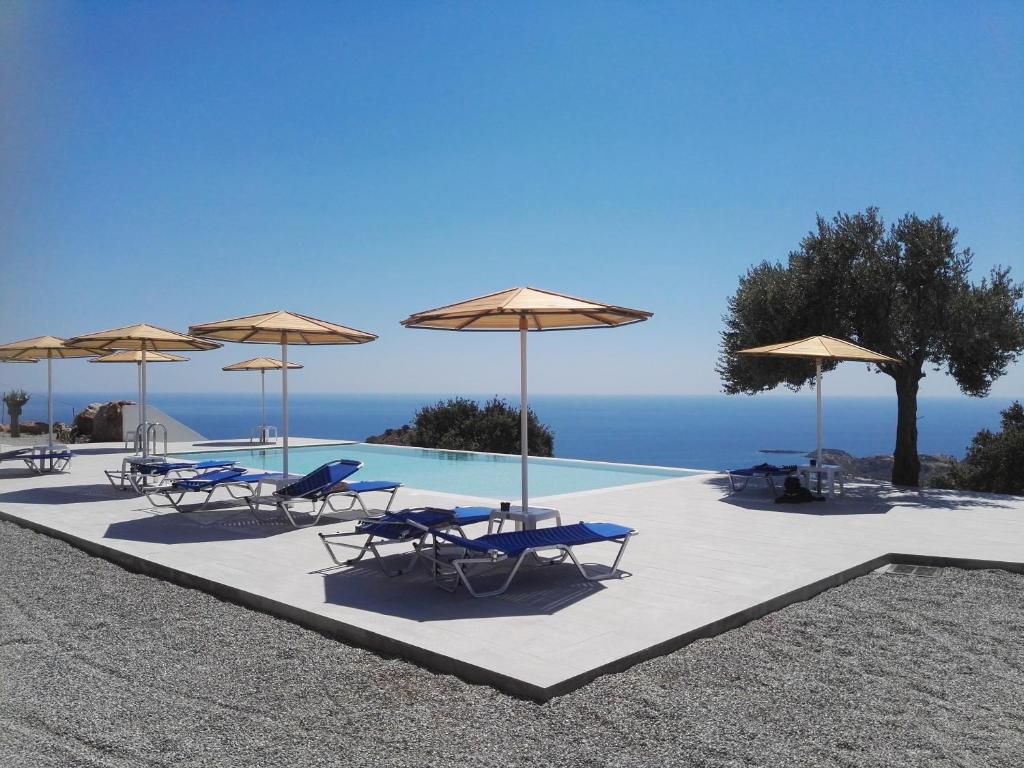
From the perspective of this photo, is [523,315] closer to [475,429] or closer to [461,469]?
[461,469]

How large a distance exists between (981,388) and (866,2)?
6735 mm

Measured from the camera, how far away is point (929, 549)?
6.94 metres

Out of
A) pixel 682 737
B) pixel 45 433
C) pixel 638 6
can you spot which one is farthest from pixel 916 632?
pixel 45 433

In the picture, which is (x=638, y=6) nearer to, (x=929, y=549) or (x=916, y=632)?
(x=929, y=549)

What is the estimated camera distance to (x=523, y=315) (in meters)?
6.82

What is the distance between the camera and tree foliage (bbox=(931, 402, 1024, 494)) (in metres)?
17.9

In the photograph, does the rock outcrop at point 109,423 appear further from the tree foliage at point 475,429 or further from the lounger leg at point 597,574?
the lounger leg at point 597,574

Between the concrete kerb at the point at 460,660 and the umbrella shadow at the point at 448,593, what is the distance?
1.19ft

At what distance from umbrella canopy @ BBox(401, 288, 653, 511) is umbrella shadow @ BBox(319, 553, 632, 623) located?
0.91 m

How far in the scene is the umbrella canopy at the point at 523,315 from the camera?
6230 mm

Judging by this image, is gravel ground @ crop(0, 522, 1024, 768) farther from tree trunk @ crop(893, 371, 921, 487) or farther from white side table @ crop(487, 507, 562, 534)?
tree trunk @ crop(893, 371, 921, 487)

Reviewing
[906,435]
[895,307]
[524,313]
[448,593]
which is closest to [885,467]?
[906,435]

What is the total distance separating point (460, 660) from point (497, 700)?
373 mm

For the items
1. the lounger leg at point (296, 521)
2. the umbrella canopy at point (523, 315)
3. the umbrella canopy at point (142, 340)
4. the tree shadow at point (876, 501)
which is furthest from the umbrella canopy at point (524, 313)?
the umbrella canopy at point (142, 340)
